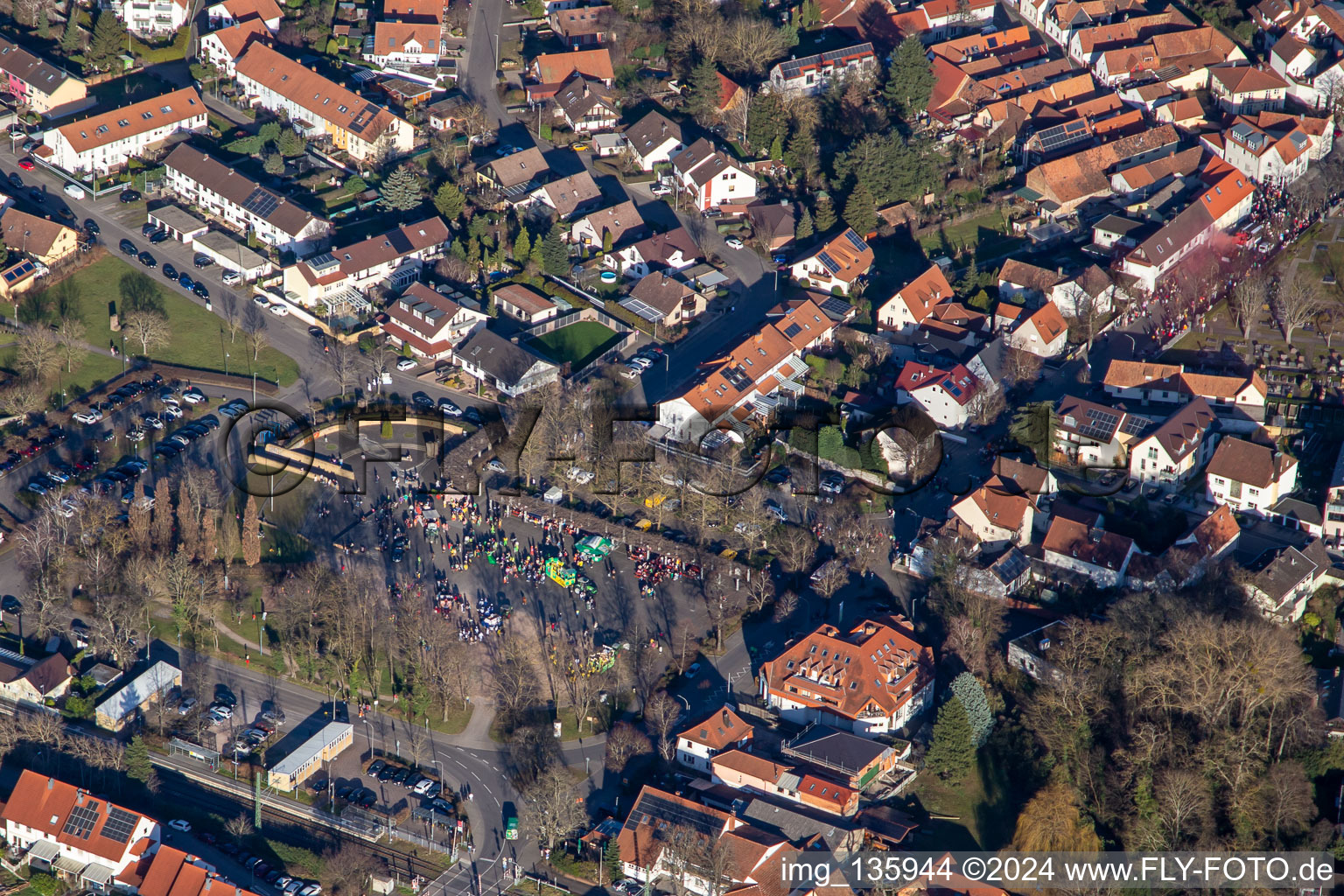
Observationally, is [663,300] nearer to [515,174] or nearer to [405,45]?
[515,174]

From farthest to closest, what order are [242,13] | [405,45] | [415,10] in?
[415,10], [242,13], [405,45]

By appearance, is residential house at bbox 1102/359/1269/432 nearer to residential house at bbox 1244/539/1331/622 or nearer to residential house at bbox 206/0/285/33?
residential house at bbox 1244/539/1331/622

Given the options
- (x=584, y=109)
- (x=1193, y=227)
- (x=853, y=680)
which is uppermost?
(x=584, y=109)

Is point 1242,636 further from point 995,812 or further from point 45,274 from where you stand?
point 45,274

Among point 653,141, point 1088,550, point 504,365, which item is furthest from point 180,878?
point 653,141

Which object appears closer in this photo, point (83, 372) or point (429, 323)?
point (83, 372)

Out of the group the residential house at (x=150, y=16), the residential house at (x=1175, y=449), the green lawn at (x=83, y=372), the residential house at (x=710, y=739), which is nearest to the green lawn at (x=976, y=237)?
the residential house at (x=1175, y=449)

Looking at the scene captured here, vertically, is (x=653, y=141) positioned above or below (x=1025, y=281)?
above
